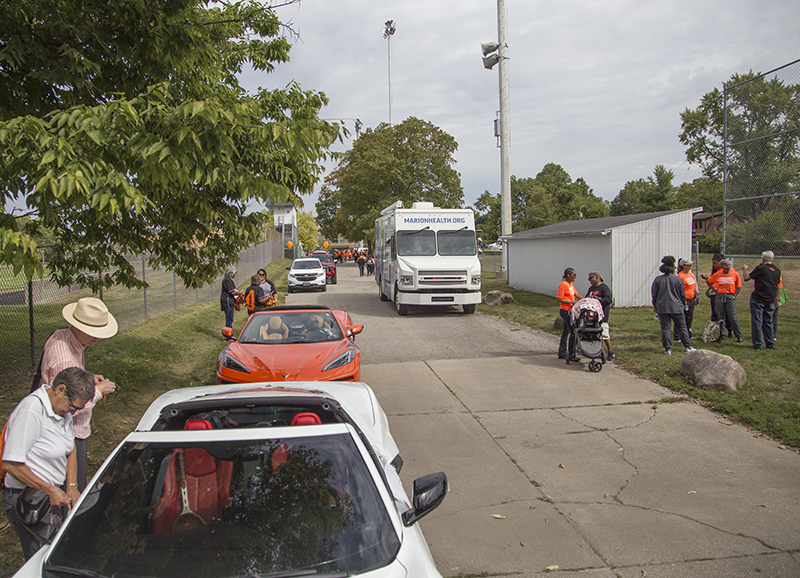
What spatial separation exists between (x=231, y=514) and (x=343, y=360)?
16.3 feet

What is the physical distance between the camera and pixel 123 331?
12.8m

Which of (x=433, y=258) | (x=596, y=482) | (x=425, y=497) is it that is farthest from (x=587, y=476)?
(x=433, y=258)

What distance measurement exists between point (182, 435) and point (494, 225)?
310 ft

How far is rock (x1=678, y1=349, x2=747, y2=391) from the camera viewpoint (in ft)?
27.7

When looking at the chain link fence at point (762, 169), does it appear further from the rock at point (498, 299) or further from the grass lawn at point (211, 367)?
the rock at point (498, 299)

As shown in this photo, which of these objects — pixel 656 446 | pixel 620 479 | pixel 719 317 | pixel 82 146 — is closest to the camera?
pixel 82 146

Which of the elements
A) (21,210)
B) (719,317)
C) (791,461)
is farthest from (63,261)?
(719,317)

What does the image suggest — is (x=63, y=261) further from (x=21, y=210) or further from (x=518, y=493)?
(x=518, y=493)

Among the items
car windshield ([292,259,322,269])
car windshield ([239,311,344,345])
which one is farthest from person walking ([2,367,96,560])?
car windshield ([292,259,322,269])

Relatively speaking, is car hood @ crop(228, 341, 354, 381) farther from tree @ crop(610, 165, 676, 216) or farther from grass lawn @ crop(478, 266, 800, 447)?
tree @ crop(610, 165, 676, 216)

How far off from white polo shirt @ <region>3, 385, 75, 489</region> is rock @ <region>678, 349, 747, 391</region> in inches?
318

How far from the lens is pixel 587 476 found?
564 cm

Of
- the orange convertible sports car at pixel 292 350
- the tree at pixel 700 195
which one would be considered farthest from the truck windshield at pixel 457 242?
the tree at pixel 700 195

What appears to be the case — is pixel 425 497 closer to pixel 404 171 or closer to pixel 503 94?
pixel 503 94
